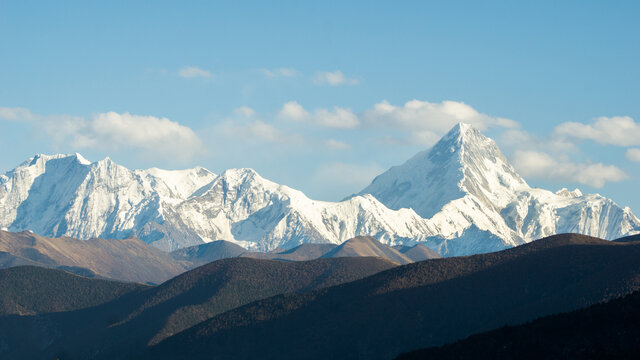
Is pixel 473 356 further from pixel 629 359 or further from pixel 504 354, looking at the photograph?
pixel 629 359

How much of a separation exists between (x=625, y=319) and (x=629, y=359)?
31.5 meters

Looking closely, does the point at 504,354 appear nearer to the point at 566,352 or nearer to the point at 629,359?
the point at 566,352

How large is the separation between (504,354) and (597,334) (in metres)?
18.4

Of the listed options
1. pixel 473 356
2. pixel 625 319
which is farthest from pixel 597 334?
pixel 473 356

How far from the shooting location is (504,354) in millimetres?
195375

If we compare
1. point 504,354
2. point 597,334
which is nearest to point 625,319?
point 597,334

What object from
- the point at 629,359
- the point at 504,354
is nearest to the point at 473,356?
the point at 504,354

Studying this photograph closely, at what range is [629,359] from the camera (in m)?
163

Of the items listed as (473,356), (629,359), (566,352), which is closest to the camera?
(629,359)

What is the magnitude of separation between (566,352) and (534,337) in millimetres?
16071

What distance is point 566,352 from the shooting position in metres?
184

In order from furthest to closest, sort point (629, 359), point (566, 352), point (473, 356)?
point (473, 356)
point (566, 352)
point (629, 359)

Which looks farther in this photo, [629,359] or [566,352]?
[566,352]

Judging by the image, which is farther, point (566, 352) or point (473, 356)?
point (473, 356)
